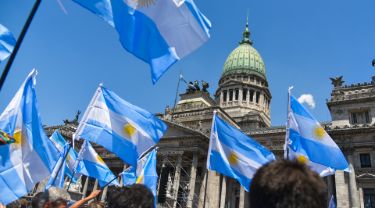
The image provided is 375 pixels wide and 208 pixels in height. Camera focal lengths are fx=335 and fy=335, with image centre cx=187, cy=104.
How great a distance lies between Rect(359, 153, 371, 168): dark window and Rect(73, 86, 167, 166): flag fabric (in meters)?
33.1

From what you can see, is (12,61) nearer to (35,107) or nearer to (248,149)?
(35,107)

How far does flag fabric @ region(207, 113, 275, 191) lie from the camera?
53.2 feet

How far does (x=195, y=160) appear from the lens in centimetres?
4859

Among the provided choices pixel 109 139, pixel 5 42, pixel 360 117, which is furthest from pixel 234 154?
pixel 360 117

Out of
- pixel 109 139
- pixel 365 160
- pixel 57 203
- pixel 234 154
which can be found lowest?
pixel 57 203

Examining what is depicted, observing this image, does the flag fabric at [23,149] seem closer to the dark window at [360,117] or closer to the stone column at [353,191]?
the stone column at [353,191]

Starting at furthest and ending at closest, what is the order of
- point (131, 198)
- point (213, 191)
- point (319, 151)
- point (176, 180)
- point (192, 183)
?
point (176, 180) < point (213, 191) < point (192, 183) < point (319, 151) < point (131, 198)


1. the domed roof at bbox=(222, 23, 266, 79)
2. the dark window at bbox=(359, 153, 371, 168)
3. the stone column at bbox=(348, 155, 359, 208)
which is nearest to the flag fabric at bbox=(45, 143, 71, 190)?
the stone column at bbox=(348, 155, 359, 208)

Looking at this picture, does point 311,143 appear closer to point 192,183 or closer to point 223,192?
point 192,183

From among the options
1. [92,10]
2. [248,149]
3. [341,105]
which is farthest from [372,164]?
[92,10]

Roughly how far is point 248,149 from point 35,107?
32.6ft

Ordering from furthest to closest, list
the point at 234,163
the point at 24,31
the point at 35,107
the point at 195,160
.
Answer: the point at 195,160 → the point at 234,163 → the point at 35,107 → the point at 24,31

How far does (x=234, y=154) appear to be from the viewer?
1656 cm

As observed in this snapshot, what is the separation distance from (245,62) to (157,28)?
70.0 m
